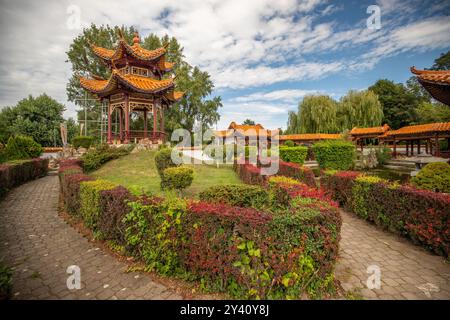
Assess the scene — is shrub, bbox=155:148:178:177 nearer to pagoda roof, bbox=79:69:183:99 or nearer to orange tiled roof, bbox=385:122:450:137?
pagoda roof, bbox=79:69:183:99

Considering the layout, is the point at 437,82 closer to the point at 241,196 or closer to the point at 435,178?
the point at 435,178

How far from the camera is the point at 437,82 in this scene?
6.29 meters

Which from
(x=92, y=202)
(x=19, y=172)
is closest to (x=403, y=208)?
(x=92, y=202)

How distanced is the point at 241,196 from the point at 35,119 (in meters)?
47.3

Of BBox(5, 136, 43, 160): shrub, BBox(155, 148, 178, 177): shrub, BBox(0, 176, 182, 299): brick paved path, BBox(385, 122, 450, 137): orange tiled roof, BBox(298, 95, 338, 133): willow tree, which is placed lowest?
BBox(0, 176, 182, 299): brick paved path

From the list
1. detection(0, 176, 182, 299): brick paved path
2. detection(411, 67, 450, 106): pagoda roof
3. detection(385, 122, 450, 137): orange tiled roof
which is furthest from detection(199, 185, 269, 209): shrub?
detection(385, 122, 450, 137): orange tiled roof

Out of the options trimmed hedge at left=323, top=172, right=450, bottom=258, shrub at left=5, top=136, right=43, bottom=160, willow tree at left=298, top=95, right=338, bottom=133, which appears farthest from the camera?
willow tree at left=298, top=95, right=338, bottom=133

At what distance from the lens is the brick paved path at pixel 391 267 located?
11.6ft

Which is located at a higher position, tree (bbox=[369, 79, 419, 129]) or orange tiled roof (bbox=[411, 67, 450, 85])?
tree (bbox=[369, 79, 419, 129])

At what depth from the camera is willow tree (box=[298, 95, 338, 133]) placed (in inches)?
1243

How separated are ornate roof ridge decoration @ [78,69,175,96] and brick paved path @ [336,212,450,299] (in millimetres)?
16014

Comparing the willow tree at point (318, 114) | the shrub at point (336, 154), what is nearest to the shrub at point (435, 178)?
the shrub at point (336, 154)

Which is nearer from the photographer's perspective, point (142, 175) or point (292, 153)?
point (142, 175)
